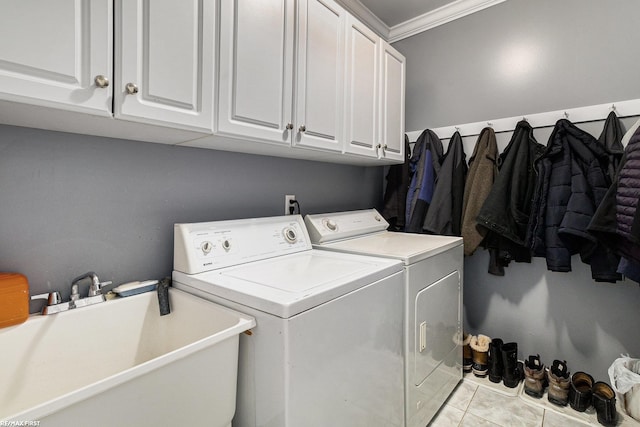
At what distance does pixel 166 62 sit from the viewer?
1003 mm

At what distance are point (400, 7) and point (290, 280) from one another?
2.40m

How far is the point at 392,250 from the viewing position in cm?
158

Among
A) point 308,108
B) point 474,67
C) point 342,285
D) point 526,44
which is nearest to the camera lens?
point 342,285

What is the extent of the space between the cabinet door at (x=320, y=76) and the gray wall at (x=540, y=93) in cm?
121

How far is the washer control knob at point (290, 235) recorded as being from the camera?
5.36 ft

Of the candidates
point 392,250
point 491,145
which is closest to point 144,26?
point 392,250

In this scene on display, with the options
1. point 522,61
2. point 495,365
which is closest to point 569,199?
point 522,61

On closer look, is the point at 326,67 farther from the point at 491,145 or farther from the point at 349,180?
the point at 491,145

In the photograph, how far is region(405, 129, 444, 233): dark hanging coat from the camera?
233 cm

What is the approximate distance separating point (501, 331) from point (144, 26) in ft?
8.93

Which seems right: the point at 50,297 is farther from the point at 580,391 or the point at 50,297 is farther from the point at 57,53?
the point at 580,391

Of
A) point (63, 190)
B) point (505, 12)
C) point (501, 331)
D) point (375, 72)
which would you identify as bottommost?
point (501, 331)

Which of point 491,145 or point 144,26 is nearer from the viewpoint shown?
point 144,26

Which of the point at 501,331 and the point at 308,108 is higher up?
the point at 308,108
